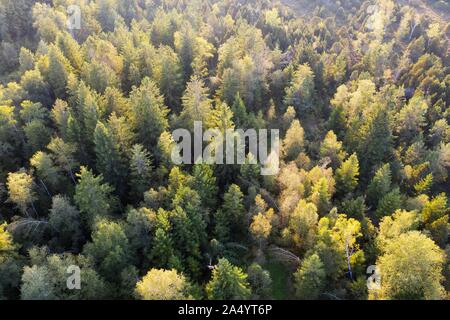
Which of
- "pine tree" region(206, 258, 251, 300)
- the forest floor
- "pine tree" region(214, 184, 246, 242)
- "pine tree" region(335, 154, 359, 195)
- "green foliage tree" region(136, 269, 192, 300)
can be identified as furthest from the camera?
the forest floor

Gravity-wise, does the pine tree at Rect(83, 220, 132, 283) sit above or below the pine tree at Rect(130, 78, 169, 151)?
below

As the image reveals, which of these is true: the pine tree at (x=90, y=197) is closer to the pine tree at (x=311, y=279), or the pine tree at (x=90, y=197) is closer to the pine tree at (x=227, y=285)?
the pine tree at (x=227, y=285)

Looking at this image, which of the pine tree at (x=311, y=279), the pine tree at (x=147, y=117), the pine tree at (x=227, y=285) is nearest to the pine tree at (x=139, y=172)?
the pine tree at (x=147, y=117)

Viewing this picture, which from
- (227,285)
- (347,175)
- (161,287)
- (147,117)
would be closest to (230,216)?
(227,285)

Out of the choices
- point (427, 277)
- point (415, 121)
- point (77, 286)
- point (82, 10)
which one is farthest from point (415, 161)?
point (82, 10)

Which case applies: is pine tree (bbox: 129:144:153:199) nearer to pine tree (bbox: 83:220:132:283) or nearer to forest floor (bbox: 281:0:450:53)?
pine tree (bbox: 83:220:132:283)

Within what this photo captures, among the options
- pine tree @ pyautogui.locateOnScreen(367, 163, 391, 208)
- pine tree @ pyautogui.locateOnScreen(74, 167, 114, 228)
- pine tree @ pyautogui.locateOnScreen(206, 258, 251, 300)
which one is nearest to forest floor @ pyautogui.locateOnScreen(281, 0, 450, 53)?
pine tree @ pyautogui.locateOnScreen(367, 163, 391, 208)

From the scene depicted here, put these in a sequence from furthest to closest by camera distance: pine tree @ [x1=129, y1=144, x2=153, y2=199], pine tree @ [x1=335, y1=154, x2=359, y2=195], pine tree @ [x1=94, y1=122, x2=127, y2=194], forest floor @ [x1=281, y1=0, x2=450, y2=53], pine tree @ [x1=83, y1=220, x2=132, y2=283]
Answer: forest floor @ [x1=281, y1=0, x2=450, y2=53] < pine tree @ [x1=335, y1=154, x2=359, y2=195] < pine tree @ [x1=94, y1=122, x2=127, y2=194] < pine tree @ [x1=129, y1=144, x2=153, y2=199] < pine tree @ [x1=83, y1=220, x2=132, y2=283]

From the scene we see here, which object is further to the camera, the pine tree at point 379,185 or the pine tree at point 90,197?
the pine tree at point 379,185

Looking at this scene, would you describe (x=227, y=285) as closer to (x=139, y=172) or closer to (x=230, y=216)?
(x=230, y=216)
